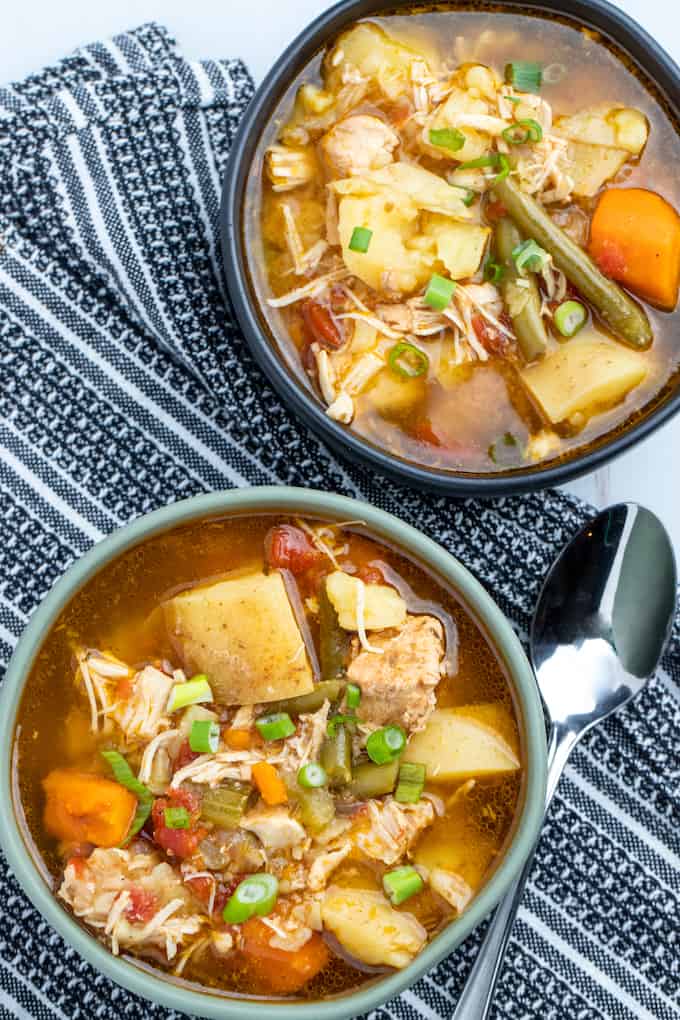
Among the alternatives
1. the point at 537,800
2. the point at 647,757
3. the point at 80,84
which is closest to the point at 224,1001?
the point at 537,800

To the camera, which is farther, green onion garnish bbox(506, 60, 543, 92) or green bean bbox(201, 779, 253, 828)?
green onion garnish bbox(506, 60, 543, 92)

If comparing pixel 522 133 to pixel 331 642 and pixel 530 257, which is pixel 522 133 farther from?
pixel 331 642

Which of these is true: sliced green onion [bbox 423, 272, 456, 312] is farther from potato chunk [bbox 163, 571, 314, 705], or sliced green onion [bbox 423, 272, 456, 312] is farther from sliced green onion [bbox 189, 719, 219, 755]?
sliced green onion [bbox 189, 719, 219, 755]

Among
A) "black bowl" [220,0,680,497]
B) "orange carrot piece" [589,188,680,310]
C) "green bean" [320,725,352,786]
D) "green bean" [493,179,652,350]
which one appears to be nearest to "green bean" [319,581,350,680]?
"green bean" [320,725,352,786]

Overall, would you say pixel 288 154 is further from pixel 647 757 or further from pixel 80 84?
pixel 647 757

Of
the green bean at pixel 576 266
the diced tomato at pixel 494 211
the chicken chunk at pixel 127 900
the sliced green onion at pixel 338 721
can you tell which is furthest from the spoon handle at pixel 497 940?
the diced tomato at pixel 494 211

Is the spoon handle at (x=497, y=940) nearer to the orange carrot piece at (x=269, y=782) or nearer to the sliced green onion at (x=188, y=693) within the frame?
the orange carrot piece at (x=269, y=782)
